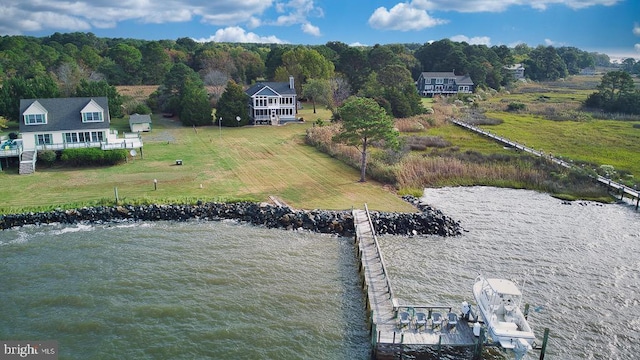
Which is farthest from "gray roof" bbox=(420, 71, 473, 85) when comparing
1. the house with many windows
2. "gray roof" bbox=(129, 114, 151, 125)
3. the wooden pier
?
the house with many windows

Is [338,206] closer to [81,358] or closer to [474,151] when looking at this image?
[81,358]

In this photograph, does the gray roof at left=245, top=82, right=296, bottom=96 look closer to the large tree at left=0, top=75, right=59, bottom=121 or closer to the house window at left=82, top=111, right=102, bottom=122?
the house window at left=82, top=111, right=102, bottom=122

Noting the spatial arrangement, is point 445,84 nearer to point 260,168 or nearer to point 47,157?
point 260,168

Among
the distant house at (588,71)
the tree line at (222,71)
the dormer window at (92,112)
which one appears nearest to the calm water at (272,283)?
the dormer window at (92,112)

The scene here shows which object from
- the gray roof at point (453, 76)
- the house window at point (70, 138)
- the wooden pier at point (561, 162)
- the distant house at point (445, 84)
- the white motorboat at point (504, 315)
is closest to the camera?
the white motorboat at point (504, 315)

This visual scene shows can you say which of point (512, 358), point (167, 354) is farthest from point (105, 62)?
point (512, 358)

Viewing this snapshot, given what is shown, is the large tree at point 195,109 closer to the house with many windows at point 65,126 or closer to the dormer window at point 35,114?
the house with many windows at point 65,126
